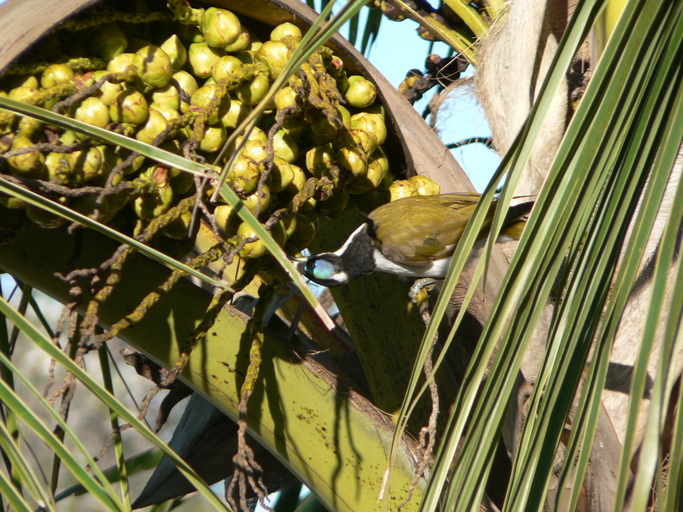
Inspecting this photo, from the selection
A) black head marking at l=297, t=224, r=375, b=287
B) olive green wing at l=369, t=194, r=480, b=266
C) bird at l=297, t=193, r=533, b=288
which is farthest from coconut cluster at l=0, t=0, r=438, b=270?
olive green wing at l=369, t=194, r=480, b=266

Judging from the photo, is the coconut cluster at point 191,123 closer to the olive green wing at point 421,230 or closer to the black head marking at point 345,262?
the black head marking at point 345,262

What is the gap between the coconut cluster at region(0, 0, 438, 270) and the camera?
0.88 m

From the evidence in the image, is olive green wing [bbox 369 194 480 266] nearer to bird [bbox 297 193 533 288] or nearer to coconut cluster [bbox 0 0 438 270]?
bird [bbox 297 193 533 288]

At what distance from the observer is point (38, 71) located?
0.91m

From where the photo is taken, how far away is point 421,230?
2082mm

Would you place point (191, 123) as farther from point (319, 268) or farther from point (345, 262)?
point (319, 268)

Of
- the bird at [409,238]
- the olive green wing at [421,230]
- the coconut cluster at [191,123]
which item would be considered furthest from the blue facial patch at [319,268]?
the coconut cluster at [191,123]

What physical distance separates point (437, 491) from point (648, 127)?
35cm

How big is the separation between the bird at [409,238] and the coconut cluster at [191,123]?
1.44ft

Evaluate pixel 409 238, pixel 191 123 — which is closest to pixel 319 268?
pixel 409 238

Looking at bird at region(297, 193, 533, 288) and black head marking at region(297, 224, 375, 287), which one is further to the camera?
bird at region(297, 193, 533, 288)

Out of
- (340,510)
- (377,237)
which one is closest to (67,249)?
(340,510)

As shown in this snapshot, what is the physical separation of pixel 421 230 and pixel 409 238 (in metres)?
0.05

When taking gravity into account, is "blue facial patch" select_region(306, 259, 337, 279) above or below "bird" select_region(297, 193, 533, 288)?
below
